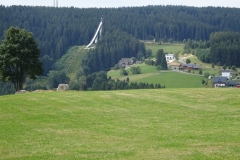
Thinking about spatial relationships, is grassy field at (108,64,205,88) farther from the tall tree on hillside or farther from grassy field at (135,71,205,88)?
the tall tree on hillside

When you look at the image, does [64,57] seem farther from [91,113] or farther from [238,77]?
[91,113]

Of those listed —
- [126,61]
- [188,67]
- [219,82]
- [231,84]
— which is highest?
[219,82]

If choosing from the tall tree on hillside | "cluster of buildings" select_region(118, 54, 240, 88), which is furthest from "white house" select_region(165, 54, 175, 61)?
A: the tall tree on hillside

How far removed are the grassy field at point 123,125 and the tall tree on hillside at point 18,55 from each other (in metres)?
12.9

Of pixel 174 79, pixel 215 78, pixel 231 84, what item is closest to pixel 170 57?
pixel 174 79

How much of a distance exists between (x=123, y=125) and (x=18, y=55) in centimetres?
2590

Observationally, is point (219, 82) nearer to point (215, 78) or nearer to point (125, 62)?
point (215, 78)

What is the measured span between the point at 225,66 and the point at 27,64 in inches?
3867

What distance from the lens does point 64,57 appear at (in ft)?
639

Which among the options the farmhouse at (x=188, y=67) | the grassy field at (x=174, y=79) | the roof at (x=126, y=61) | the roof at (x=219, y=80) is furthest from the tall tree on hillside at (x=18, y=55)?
the roof at (x=126, y=61)

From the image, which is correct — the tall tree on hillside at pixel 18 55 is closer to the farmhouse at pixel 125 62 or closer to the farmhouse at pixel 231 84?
the farmhouse at pixel 231 84

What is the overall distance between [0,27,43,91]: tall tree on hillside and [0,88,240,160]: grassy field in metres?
12.9

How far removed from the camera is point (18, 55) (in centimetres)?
4719

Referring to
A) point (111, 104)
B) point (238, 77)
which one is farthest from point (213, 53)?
point (111, 104)
